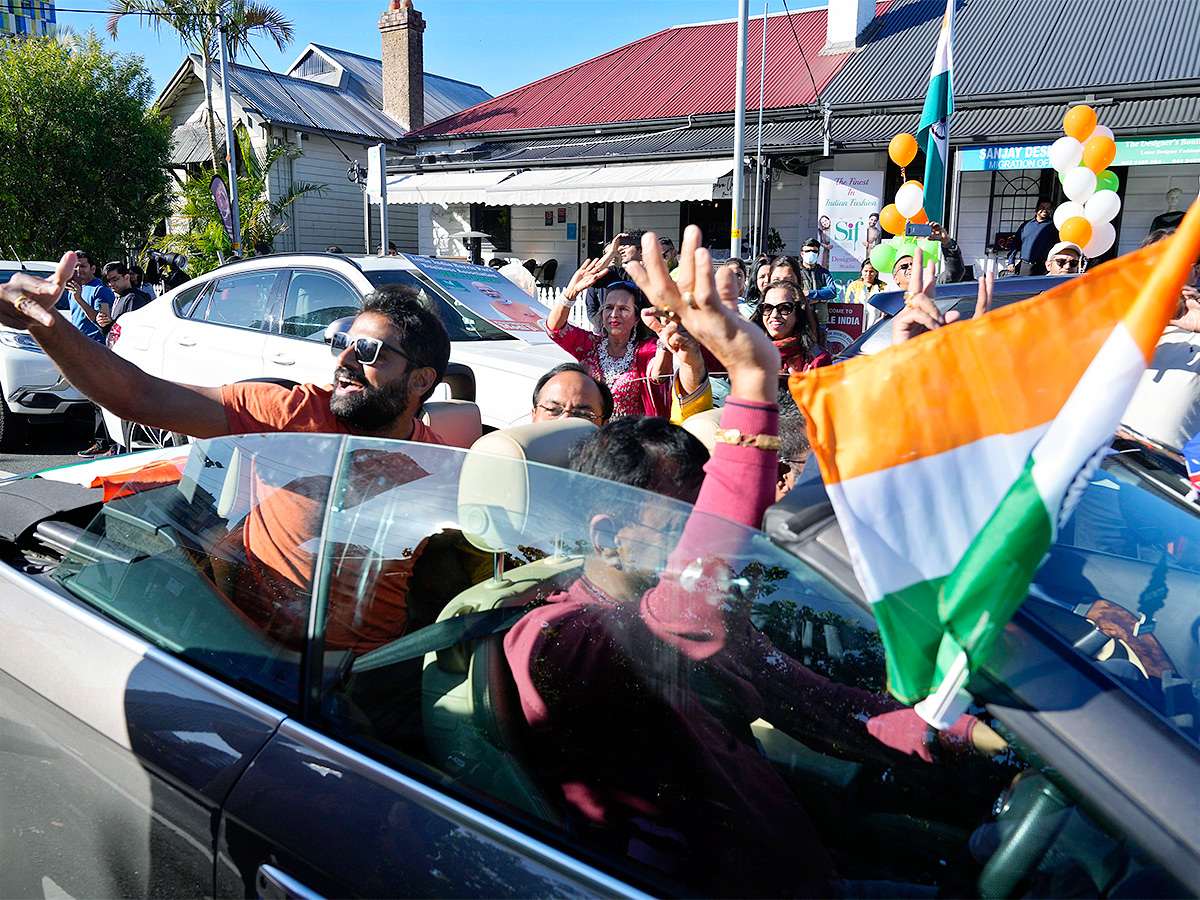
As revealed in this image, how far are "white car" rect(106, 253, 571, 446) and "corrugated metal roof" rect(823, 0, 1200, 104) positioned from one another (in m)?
10.7

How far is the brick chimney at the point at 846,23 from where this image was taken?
1630cm

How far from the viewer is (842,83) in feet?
50.8

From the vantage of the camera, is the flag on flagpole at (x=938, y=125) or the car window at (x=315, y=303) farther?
the flag on flagpole at (x=938, y=125)

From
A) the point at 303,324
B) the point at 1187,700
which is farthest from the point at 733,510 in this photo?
the point at 303,324

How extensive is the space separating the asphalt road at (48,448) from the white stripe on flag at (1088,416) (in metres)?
7.03

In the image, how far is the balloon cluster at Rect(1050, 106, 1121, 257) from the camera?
22.3 feet

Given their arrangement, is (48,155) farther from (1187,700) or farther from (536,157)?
(1187,700)

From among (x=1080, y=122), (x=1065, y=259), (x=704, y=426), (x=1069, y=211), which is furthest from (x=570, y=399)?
(x=1080, y=122)

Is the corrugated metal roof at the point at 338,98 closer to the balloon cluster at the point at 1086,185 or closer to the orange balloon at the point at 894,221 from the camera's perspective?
the orange balloon at the point at 894,221

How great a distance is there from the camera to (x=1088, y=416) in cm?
120

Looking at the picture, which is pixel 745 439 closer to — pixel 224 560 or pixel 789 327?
pixel 224 560

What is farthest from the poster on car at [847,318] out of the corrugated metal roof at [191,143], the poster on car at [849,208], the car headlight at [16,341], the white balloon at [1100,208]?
the corrugated metal roof at [191,143]

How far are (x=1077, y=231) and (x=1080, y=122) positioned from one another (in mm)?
1301

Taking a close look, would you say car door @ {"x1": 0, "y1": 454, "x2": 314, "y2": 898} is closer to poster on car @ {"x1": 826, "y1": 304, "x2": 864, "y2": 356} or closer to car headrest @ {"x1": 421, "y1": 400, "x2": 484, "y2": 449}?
car headrest @ {"x1": 421, "y1": 400, "x2": 484, "y2": 449}
